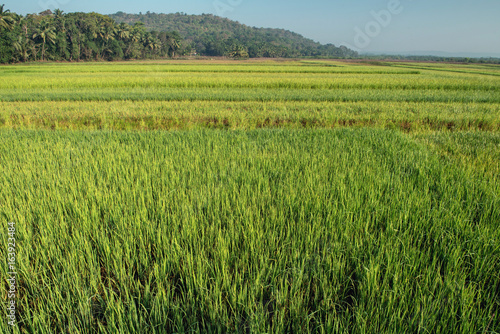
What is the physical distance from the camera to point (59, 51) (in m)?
44.6

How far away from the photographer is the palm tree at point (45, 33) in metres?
40.0

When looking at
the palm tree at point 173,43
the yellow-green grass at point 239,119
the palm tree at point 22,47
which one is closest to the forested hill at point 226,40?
the palm tree at point 173,43

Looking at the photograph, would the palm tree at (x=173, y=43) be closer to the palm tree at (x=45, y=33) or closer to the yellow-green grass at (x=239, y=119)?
the palm tree at (x=45, y=33)

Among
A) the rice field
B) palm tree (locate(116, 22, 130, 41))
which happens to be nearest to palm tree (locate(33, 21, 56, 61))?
palm tree (locate(116, 22, 130, 41))

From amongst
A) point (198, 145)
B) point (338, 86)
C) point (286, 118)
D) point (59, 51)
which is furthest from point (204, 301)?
point (59, 51)

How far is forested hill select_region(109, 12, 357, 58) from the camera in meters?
92.4

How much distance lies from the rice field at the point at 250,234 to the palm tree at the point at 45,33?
4842cm

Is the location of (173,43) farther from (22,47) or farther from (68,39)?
(22,47)

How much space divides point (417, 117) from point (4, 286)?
25.9ft

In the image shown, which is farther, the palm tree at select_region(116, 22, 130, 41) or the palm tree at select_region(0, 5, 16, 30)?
the palm tree at select_region(116, 22, 130, 41)

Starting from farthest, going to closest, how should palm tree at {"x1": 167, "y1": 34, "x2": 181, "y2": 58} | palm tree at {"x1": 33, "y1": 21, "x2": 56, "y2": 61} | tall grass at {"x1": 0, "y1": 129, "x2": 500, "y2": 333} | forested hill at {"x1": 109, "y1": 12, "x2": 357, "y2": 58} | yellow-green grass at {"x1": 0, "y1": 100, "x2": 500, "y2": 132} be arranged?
forested hill at {"x1": 109, "y1": 12, "x2": 357, "y2": 58} → palm tree at {"x1": 167, "y1": 34, "x2": 181, "y2": 58} → palm tree at {"x1": 33, "y1": 21, "x2": 56, "y2": 61} → yellow-green grass at {"x1": 0, "y1": 100, "x2": 500, "y2": 132} → tall grass at {"x1": 0, "y1": 129, "x2": 500, "y2": 333}

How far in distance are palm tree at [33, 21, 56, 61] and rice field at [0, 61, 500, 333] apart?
4842cm

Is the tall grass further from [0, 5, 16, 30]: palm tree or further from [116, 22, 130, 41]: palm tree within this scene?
[116, 22, 130, 41]: palm tree

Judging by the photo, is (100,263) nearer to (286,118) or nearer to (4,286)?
(4,286)
